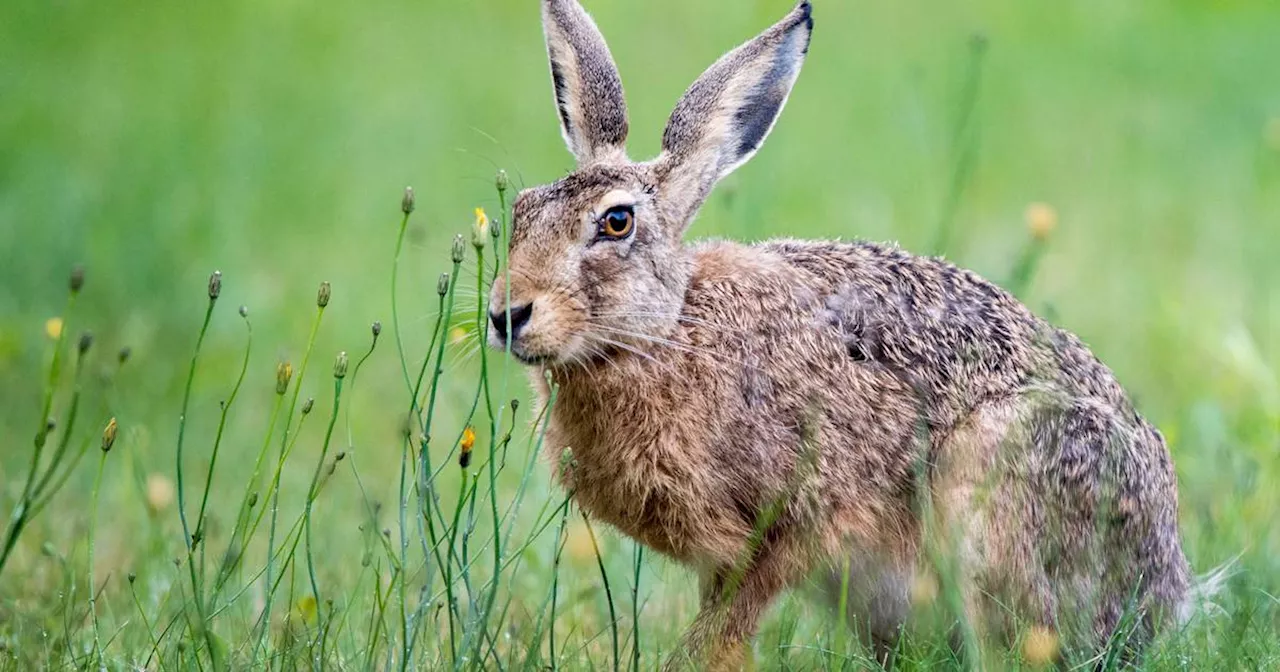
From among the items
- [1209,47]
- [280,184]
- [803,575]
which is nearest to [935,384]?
[803,575]

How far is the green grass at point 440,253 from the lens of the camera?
15.8 feet

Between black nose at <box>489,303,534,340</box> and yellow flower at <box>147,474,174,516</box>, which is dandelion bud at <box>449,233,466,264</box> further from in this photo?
yellow flower at <box>147,474,174,516</box>

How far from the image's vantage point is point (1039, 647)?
4.27 m

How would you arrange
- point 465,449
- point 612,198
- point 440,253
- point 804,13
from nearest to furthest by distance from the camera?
point 465,449, point 612,198, point 804,13, point 440,253

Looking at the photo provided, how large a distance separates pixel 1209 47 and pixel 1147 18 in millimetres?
768

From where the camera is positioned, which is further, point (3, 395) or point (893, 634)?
point (3, 395)

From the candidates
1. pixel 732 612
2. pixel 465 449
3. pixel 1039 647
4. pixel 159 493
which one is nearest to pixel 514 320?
pixel 465 449

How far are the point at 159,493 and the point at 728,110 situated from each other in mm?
2323

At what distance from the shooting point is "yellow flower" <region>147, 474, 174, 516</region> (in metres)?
5.19

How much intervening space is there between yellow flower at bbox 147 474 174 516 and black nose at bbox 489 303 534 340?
1.25m

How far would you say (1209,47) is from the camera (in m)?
12.4

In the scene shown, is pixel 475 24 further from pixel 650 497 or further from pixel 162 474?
pixel 650 497

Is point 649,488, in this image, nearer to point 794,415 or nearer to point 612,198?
point 794,415

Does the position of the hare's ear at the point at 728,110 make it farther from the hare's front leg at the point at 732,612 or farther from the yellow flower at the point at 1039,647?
the yellow flower at the point at 1039,647
